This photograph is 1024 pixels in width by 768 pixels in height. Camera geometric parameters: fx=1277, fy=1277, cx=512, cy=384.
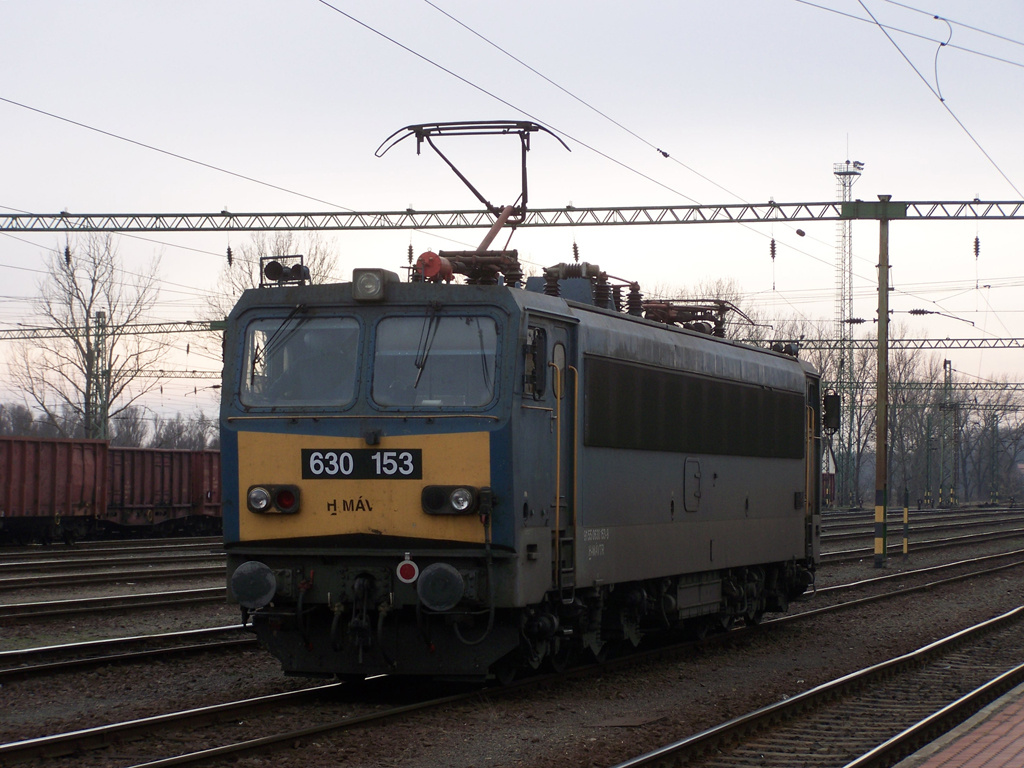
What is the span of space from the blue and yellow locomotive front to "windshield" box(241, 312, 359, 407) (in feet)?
0.04

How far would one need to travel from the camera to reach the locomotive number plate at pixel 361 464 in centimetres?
946

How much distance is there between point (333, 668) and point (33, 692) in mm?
2476

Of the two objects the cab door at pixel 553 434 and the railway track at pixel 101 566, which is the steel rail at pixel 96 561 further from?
the cab door at pixel 553 434

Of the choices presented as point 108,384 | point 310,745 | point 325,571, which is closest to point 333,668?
point 325,571

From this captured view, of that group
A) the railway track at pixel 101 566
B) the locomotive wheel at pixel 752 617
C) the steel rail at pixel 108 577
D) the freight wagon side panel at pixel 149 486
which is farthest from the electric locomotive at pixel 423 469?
the freight wagon side panel at pixel 149 486

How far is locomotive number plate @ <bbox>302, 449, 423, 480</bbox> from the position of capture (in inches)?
372

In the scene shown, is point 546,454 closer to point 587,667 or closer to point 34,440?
point 587,667

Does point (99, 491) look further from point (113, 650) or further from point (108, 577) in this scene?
point (113, 650)

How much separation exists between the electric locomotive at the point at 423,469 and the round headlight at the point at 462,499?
1cm

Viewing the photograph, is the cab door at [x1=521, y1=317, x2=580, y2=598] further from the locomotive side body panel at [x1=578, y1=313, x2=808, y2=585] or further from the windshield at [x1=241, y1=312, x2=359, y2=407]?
the windshield at [x1=241, y1=312, x2=359, y2=407]

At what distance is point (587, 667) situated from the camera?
11.5 m

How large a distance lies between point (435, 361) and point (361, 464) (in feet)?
3.13

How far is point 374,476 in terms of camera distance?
9.52 metres

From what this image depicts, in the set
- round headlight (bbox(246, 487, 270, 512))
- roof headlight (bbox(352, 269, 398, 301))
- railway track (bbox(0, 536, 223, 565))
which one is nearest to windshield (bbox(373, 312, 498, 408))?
roof headlight (bbox(352, 269, 398, 301))
